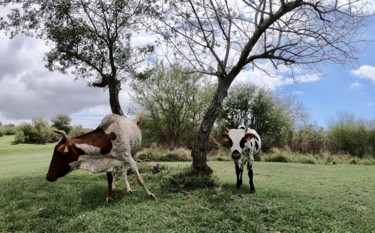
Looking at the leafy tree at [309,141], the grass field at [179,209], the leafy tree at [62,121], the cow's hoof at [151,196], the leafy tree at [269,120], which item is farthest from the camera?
the leafy tree at [62,121]

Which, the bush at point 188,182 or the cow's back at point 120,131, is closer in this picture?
the cow's back at point 120,131

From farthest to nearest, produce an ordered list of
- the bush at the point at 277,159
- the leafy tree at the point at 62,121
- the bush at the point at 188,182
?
the leafy tree at the point at 62,121
the bush at the point at 277,159
the bush at the point at 188,182

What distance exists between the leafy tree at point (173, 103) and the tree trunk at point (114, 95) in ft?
54.3

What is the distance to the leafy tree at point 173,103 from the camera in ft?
91.2

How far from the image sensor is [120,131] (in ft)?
23.3

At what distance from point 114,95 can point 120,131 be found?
3795 millimetres

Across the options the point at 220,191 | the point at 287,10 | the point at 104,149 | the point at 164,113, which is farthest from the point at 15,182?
the point at 164,113

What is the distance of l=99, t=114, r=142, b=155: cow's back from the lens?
6949 millimetres

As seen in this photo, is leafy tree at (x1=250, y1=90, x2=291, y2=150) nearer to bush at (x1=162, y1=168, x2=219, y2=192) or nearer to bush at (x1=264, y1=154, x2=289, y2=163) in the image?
bush at (x1=264, y1=154, x2=289, y2=163)

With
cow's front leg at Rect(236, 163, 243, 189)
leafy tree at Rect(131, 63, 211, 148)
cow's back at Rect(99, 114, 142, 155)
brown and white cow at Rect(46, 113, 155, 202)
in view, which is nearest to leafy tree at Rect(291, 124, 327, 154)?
leafy tree at Rect(131, 63, 211, 148)

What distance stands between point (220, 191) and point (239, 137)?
1282 millimetres

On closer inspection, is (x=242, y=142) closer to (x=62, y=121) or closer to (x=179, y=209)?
(x=179, y=209)

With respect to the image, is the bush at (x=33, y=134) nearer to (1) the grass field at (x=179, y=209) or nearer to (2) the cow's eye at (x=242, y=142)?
(1) the grass field at (x=179, y=209)

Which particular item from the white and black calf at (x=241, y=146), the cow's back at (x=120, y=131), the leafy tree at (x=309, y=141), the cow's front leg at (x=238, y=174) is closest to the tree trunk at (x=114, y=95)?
the cow's back at (x=120, y=131)
